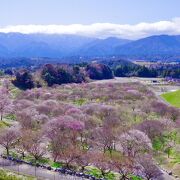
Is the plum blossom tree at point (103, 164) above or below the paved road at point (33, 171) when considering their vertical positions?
above

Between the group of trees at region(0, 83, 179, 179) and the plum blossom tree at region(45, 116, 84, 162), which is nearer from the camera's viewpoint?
the group of trees at region(0, 83, 179, 179)

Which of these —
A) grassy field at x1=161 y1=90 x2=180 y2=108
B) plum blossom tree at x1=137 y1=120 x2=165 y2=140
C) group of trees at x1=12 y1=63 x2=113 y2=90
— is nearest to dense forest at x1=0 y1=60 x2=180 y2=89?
group of trees at x1=12 y1=63 x2=113 y2=90

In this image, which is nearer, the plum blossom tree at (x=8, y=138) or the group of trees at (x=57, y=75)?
the plum blossom tree at (x=8, y=138)

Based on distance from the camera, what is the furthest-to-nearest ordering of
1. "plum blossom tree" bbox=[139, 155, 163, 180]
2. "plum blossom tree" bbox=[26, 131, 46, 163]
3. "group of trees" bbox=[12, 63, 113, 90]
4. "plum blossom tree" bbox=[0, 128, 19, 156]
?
1. "group of trees" bbox=[12, 63, 113, 90]
2. "plum blossom tree" bbox=[0, 128, 19, 156]
3. "plum blossom tree" bbox=[26, 131, 46, 163]
4. "plum blossom tree" bbox=[139, 155, 163, 180]

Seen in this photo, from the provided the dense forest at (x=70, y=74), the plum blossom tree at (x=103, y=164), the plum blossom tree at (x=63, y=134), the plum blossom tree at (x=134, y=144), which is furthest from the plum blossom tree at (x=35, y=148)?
the dense forest at (x=70, y=74)

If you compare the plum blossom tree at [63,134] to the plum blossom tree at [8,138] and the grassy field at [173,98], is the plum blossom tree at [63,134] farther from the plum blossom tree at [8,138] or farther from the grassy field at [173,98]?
the grassy field at [173,98]

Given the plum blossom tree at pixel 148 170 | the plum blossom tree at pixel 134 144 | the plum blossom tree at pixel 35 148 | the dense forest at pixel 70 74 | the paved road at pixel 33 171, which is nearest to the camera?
the plum blossom tree at pixel 148 170

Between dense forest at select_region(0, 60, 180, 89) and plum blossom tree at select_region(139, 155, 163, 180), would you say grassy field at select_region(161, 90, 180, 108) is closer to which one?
dense forest at select_region(0, 60, 180, 89)

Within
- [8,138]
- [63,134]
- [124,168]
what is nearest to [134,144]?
[124,168]

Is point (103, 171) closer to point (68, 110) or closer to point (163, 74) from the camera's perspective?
point (68, 110)

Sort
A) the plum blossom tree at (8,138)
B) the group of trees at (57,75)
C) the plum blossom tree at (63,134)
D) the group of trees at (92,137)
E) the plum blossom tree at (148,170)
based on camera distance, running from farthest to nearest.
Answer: the group of trees at (57,75) < the plum blossom tree at (8,138) < the plum blossom tree at (63,134) < the group of trees at (92,137) < the plum blossom tree at (148,170)

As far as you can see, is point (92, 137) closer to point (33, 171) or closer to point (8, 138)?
point (8, 138)

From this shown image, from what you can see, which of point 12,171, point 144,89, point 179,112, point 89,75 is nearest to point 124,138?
point 12,171
